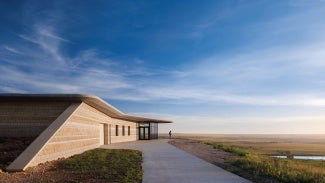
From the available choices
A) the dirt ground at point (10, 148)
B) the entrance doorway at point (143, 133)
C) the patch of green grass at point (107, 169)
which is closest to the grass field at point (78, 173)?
the patch of green grass at point (107, 169)

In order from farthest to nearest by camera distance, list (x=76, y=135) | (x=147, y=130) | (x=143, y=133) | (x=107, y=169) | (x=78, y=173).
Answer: (x=143, y=133) < (x=147, y=130) < (x=76, y=135) < (x=107, y=169) < (x=78, y=173)

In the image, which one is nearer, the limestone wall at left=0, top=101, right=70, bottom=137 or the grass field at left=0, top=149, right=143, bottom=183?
the grass field at left=0, top=149, right=143, bottom=183

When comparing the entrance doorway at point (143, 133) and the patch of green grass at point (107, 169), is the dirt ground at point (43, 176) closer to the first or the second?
the patch of green grass at point (107, 169)

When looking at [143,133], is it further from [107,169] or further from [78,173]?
[78,173]

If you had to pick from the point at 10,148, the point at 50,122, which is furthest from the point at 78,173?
the point at 50,122

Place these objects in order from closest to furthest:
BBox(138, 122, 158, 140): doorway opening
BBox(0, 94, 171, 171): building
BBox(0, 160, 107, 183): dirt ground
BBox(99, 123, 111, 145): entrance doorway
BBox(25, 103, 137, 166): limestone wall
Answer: BBox(0, 160, 107, 183): dirt ground < BBox(25, 103, 137, 166): limestone wall < BBox(0, 94, 171, 171): building < BBox(99, 123, 111, 145): entrance doorway < BBox(138, 122, 158, 140): doorway opening

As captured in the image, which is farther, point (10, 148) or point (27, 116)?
point (27, 116)

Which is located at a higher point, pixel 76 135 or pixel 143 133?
pixel 76 135

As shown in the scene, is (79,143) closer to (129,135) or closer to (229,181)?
(229,181)

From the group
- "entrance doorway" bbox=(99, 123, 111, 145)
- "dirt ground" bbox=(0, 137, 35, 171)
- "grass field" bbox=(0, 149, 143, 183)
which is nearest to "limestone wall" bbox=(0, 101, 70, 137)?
"dirt ground" bbox=(0, 137, 35, 171)

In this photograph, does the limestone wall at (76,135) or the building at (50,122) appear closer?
the limestone wall at (76,135)

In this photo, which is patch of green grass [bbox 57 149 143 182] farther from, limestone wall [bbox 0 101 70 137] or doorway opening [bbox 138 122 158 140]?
doorway opening [bbox 138 122 158 140]

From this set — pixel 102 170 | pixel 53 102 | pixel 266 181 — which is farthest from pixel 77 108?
pixel 266 181

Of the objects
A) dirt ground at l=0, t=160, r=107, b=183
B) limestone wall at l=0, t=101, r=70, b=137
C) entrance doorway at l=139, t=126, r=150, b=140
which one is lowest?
dirt ground at l=0, t=160, r=107, b=183
